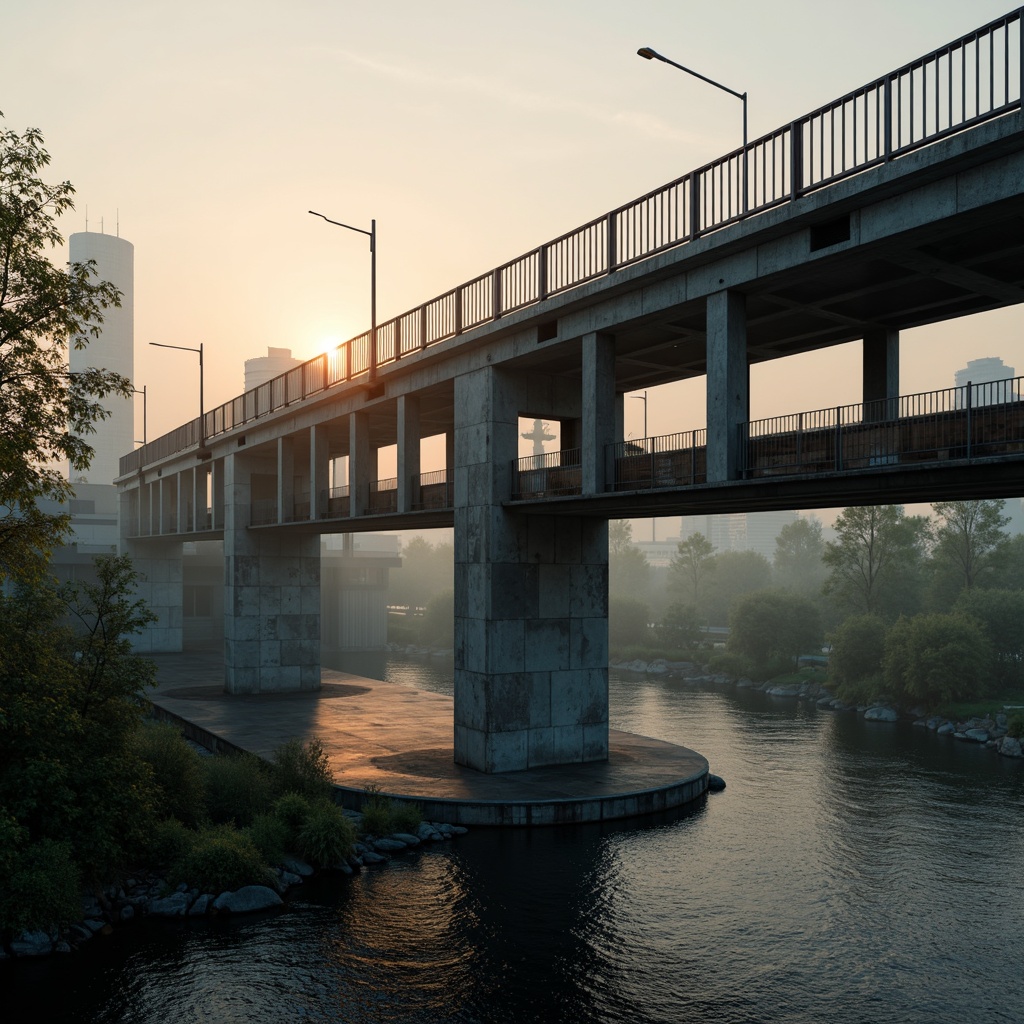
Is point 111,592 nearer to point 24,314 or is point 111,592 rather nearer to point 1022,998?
point 24,314

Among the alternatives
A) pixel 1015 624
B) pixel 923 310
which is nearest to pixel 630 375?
pixel 923 310

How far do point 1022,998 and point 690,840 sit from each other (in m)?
9.68

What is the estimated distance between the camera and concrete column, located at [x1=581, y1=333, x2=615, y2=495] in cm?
2641

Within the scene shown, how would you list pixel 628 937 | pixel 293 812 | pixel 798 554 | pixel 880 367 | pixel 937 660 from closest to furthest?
1. pixel 628 937
2. pixel 293 812
3. pixel 880 367
4. pixel 937 660
5. pixel 798 554

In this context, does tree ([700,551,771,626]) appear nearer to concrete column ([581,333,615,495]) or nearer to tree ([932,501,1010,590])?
tree ([932,501,1010,590])

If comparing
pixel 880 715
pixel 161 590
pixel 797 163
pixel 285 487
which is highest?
pixel 797 163

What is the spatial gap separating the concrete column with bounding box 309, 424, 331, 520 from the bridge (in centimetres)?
15

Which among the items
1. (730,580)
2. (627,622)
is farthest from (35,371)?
(730,580)

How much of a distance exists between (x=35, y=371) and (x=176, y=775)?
11.2m

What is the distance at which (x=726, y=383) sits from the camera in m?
22.4

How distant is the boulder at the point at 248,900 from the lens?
20625mm

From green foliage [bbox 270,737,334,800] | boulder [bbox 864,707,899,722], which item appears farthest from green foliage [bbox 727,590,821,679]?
green foliage [bbox 270,737,334,800]

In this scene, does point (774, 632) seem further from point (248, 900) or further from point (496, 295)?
point (248, 900)

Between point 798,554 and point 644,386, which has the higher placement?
point 644,386
